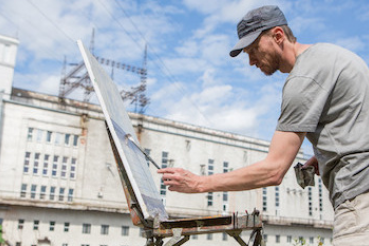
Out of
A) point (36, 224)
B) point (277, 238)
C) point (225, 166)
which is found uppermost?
point (225, 166)

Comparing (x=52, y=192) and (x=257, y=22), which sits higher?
(x=257, y=22)

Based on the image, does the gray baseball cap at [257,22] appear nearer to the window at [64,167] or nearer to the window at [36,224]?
the window at [36,224]

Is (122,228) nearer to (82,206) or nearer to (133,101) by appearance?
(82,206)

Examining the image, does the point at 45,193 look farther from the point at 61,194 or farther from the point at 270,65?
the point at 270,65

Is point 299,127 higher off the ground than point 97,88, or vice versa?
point 97,88

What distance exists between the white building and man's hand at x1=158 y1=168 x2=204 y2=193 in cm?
3419

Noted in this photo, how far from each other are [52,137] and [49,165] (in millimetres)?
2497

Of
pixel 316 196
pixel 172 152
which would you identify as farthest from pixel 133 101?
pixel 316 196

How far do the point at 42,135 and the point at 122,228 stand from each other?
36.9ft

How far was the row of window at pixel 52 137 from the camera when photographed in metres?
35.7

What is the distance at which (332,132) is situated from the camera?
1.94 metres

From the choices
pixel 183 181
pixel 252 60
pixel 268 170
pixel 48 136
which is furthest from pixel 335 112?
pixel 48 136

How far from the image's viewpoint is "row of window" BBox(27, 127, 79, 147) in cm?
3569

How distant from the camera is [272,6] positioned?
2191 millimetres
